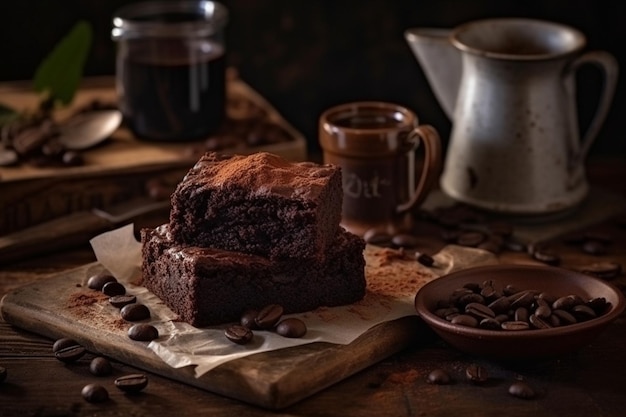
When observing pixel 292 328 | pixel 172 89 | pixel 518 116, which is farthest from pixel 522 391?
pixel 172 89

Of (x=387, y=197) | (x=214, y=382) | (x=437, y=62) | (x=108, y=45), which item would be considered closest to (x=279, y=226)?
(x=214, y=382)

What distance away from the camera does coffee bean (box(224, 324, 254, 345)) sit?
184 cm

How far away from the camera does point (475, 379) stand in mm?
1816

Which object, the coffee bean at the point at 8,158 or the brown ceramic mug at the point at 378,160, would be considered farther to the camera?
the coffee bean at the point at 8,158

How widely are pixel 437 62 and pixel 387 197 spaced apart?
1.29ft

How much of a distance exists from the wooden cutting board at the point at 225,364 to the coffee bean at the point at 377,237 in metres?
0.40

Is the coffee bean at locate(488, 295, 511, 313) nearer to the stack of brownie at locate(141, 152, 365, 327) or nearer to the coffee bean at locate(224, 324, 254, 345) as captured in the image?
the stack of brownie at locate(141, 152, 365, 327)

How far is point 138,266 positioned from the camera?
2.16 m

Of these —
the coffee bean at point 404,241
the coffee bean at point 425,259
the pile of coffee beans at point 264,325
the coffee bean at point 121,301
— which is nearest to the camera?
the pile of coffee beans at point 264,325

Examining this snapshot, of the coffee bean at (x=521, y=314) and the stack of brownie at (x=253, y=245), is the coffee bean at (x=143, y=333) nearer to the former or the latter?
the stack of brownie at (x=253, y=245)

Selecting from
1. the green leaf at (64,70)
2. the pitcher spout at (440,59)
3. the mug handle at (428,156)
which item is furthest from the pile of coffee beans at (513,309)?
the green leaf at (64,70)

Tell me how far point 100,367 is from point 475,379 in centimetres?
58

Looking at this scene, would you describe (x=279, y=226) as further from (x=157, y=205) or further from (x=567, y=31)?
(x=567, y=31)

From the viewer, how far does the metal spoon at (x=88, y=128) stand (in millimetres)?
2688
